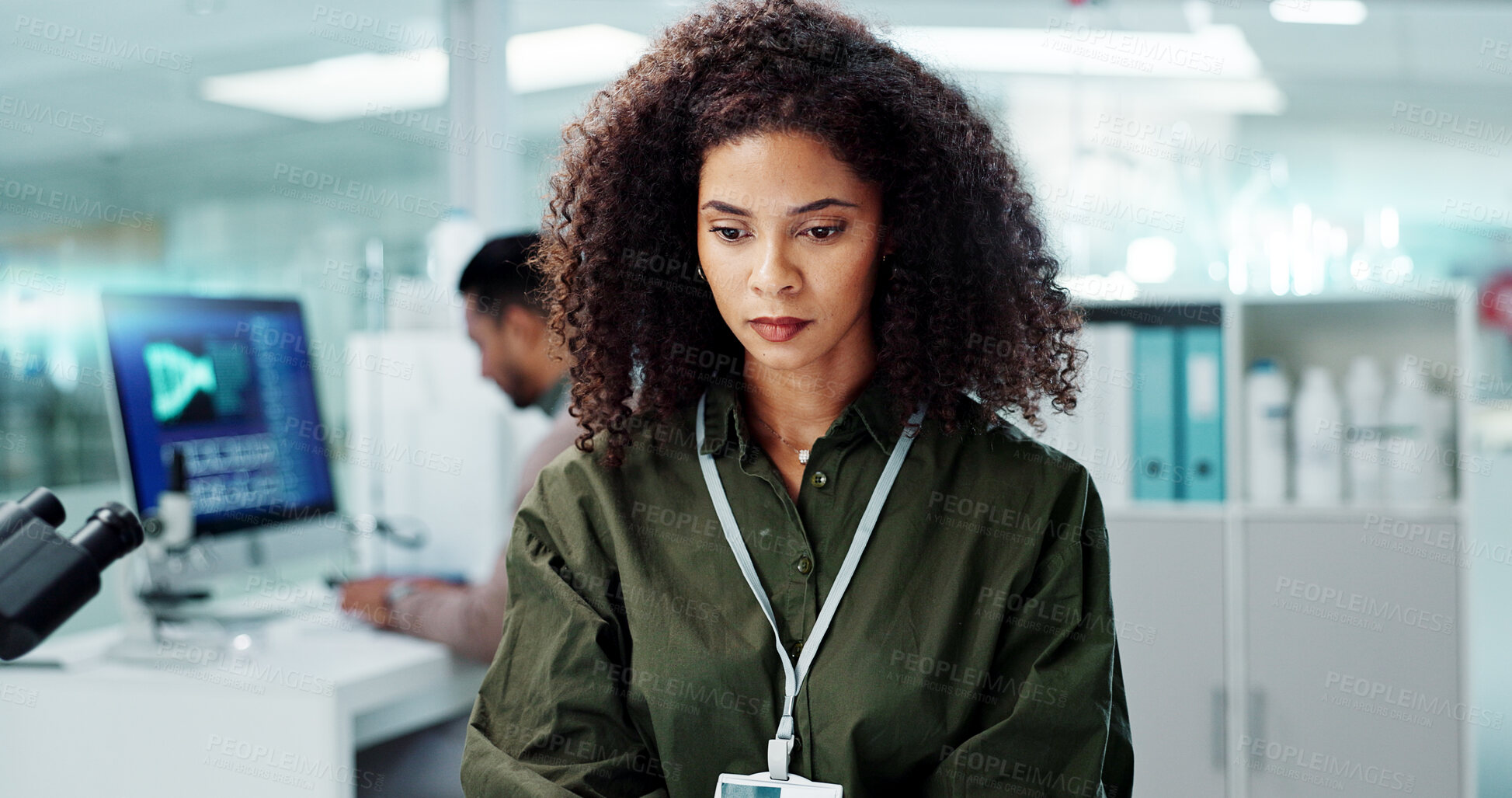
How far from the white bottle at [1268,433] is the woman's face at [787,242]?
1674 mm

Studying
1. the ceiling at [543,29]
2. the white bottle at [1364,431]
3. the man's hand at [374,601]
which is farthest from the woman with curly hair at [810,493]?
the ceiling at [543,29]

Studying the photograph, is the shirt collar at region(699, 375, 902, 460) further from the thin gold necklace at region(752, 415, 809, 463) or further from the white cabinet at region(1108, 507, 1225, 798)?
the white cabinet at region(1108, 507, 1225, 798)

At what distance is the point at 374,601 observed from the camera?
219 centimetres

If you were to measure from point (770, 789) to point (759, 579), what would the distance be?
0.22 m

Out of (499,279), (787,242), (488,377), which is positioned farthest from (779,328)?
(488,377)

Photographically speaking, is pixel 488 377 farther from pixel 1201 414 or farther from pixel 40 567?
pixel 1201 414

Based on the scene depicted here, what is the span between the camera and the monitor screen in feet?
6.41

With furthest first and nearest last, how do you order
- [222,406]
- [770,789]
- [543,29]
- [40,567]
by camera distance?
[543,29]
[222,406]
[40,567]
[770,789]

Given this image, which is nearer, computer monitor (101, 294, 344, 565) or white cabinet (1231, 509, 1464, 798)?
computer monitor (101, 294, 344, 565)

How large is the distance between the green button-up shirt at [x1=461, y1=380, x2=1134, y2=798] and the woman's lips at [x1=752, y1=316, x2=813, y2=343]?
0.44ft

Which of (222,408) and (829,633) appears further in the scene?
(222,408)

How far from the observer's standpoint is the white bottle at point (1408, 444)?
246 cm

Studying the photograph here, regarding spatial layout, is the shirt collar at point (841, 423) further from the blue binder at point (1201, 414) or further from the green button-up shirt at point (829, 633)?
the blue binder at point (1201, 414)

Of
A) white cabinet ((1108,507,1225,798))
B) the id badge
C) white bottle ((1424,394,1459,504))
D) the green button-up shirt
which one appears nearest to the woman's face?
the green button-up shirt
